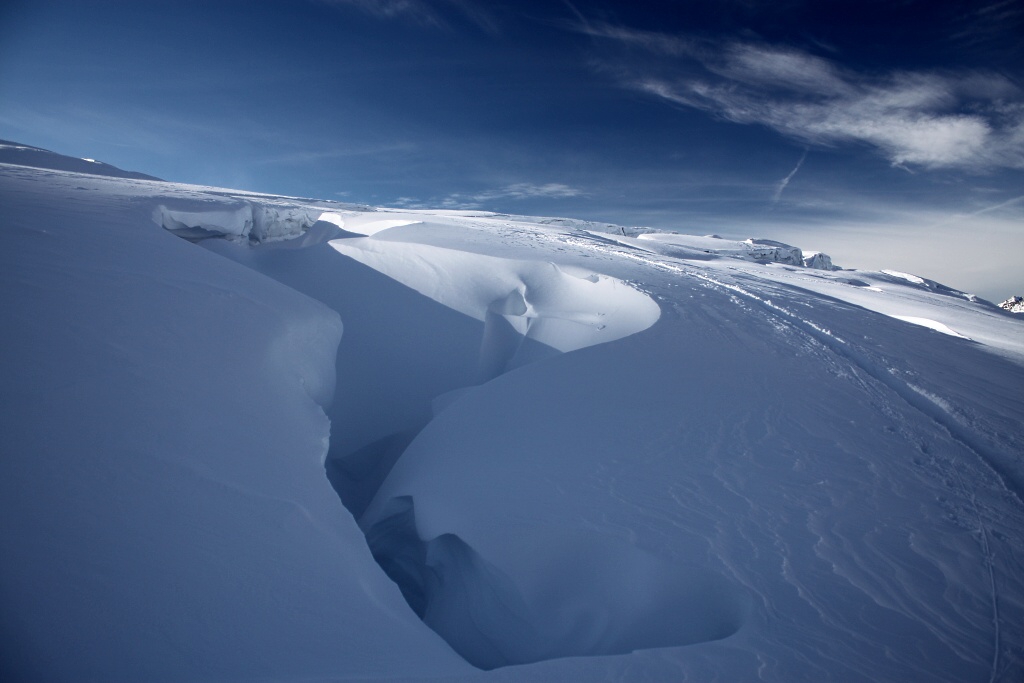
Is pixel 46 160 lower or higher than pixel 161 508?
higher

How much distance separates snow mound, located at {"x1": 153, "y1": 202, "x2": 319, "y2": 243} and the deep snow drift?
875 millimetres

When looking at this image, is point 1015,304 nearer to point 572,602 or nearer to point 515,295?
point 515,295

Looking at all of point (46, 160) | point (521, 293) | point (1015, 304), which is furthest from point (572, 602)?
point (1015, 304)

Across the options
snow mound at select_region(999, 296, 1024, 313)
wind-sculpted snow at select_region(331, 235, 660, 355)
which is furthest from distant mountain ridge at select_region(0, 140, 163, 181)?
snow mound at select_region(999, 296, 1024, 313)

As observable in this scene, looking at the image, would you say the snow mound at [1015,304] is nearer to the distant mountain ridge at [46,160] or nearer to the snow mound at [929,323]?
the snow mound at [929,323]

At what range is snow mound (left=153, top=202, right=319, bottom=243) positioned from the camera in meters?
8.34

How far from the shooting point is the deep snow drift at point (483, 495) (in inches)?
97.0

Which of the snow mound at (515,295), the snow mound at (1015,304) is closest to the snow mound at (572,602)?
the snow mound at (515,295)

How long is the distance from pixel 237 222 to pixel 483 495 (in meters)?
8.03

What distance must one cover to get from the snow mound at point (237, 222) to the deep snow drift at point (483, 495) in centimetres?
87

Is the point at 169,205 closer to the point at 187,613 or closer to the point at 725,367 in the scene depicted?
the point at 187,613

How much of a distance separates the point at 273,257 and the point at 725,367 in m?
9.05

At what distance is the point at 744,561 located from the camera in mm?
3293

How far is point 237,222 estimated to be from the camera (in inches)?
367
